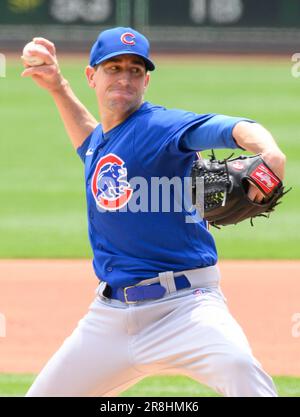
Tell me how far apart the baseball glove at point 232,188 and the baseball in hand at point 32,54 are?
1041 millimetres

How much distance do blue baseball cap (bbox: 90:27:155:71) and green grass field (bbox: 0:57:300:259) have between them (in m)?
5.31

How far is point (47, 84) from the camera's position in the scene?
4551mm

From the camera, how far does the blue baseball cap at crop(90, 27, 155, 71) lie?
12.7 feet

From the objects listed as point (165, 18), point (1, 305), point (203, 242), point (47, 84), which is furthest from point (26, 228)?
point (165, 18)

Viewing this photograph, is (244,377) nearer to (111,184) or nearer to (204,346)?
(204,346)

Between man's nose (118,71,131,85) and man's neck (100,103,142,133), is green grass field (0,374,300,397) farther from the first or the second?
man's nose (118,71,131,85)

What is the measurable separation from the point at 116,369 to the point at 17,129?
41.5ft

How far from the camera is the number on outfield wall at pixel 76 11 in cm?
2495

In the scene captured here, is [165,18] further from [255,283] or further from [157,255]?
[157,255]

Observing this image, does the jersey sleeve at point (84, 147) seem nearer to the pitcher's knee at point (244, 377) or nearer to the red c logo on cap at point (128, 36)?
the red c logo on cap at point (128, 36)

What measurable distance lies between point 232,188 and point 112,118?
70cm

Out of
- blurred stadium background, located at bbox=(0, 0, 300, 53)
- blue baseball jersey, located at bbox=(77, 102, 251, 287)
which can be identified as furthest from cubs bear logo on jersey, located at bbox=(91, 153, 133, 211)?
blurred stadium background, located at bbox=(0, 0, 300, 53)

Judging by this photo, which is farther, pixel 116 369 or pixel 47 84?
pixel 47 84

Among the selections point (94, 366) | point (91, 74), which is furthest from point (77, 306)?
point (94, 366)
